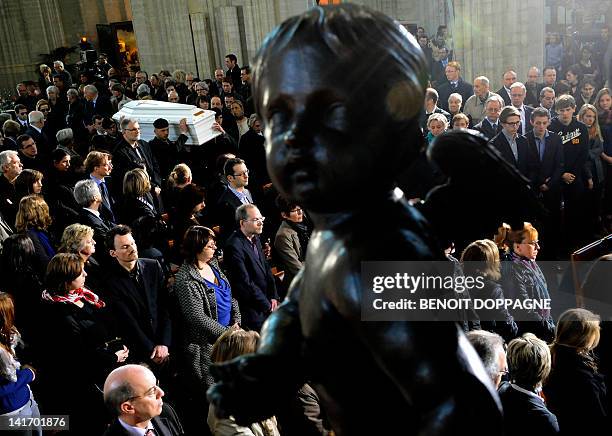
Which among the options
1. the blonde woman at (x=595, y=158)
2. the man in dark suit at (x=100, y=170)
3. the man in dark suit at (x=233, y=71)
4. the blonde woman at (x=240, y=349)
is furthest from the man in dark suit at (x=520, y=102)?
the man in dark suit at (x=233, y=71)

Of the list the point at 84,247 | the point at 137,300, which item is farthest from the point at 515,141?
the point at 84,247

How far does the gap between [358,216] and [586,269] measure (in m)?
5.13

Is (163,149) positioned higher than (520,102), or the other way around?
(520,102)

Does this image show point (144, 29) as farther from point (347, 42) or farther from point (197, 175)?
point (347, 42)

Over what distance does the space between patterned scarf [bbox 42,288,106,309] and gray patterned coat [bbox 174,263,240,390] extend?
0.63 meters

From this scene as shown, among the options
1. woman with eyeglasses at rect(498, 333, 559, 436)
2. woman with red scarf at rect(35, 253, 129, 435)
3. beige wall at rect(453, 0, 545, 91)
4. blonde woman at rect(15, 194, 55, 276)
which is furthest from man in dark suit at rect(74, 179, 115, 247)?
beige wall at rect(453, 0, 545, 91)

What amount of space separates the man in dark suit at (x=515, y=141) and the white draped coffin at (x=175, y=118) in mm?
4469

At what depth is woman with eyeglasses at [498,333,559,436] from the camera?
12.0 feet

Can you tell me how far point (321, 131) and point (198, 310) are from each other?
4498mm

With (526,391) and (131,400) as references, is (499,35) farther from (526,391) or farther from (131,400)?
(131,400)

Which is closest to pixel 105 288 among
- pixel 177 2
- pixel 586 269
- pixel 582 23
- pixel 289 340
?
pixel 586 269

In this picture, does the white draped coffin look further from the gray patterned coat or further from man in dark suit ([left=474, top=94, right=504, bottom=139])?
the gray patterned coat

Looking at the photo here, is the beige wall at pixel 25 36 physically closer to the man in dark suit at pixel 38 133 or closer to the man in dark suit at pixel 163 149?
the man in dark suit at pixel 38 133

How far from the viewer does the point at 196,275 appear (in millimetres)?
5492
